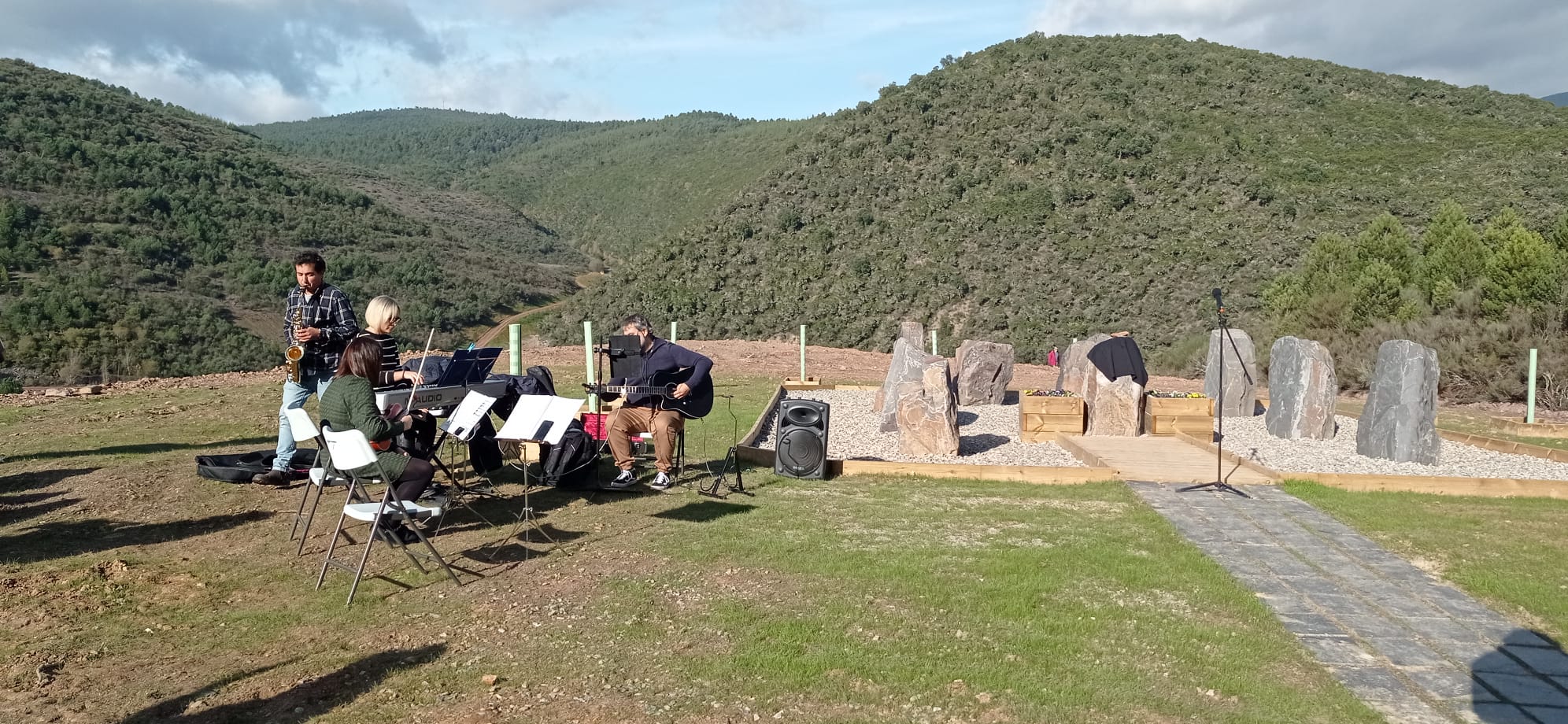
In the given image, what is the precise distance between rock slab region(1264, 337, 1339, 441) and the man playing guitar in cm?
712

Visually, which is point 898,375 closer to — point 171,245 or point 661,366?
point 661,366

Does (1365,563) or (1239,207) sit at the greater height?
(1239,207)

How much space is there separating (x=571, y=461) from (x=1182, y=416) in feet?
23.1

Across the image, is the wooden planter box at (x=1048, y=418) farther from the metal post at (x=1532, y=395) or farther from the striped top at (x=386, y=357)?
the striped top at (x=386, y=357)

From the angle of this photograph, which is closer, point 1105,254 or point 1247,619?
point 1247,619

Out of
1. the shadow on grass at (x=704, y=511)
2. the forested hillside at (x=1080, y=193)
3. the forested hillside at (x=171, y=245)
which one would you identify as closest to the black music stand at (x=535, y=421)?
the shadow on grass at (x=704, y=511)

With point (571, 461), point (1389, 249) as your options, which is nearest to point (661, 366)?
point (571, 461)

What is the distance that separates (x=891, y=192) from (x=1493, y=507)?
35.6 metres

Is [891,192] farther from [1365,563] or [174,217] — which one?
[1365,563]

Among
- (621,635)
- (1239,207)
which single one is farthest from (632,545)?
(1239,207)

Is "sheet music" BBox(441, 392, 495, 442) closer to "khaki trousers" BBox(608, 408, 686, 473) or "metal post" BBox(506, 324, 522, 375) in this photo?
"khaki trousers" BBox(608, 408, 686, 473)

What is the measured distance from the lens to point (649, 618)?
16.2 feet

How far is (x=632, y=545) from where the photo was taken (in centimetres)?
631

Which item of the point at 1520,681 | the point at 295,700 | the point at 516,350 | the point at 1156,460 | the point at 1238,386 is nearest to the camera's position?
the point at 295,700
